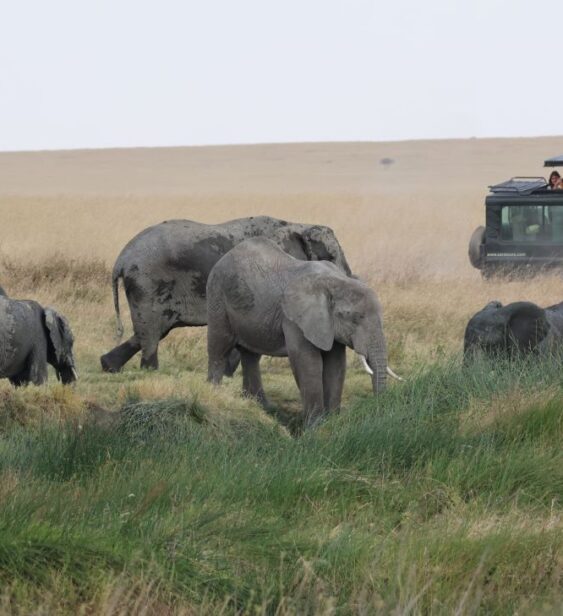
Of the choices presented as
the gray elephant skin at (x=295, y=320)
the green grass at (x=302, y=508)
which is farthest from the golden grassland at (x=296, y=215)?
the green grass at (x=302, y=508)

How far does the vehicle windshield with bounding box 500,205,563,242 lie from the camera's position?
19.2m

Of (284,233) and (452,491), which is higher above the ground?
(284,233)

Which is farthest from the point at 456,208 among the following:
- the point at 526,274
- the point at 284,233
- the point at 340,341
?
the point at 340,341

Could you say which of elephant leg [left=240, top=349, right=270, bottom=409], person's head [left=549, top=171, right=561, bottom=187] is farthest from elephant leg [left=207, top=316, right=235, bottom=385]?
person's head [left=549, top=171, right=561, bottom=187]

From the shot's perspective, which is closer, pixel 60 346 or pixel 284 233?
pixel 60 346

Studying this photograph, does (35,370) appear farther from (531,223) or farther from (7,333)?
(531,223)

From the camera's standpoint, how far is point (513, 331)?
1111 centimetres

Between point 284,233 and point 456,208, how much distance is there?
27.4 meters

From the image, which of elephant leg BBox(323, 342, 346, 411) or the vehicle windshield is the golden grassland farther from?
elephant leg BBox(323, 342, 346, 411)

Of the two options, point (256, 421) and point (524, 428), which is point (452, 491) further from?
point (256, 421)

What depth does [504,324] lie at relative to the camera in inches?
438

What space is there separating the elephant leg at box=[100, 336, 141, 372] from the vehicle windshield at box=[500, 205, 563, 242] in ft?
25.4

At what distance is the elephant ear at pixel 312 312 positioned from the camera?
33.5 ft

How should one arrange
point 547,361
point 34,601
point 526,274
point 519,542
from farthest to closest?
point 526,274 < point 547,361 < point 519,542 < point 34,601
